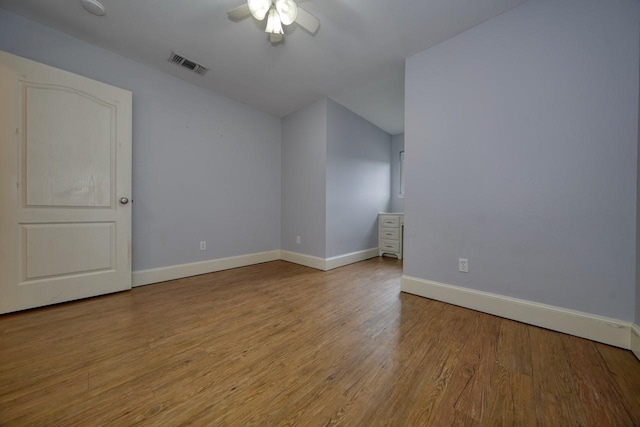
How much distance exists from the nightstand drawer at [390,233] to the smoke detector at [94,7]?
4236mm

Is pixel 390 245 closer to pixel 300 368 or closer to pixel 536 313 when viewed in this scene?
pixel 536 313

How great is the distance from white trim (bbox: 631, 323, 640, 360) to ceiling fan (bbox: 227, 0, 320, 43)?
9.59ft

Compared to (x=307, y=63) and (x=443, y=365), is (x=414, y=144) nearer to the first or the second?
(x=307, y=63)

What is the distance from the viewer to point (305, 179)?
3.59 meters

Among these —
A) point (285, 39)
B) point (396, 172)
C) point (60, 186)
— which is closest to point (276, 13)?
point (285, 39)

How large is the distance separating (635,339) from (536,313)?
1.44ft

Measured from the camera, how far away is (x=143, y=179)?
8.62ft

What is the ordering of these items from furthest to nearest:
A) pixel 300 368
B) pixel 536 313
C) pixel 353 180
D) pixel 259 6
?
pixel 353 180 < pixel 536 313 < pixel 259 6 < pixel 300 368

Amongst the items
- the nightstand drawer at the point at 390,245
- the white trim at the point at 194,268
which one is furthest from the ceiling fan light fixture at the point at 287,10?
the nightstand drawer at the point at 390,245

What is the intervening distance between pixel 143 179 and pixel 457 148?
10.8 feet

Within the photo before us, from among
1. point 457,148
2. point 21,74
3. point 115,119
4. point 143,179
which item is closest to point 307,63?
point 457,148

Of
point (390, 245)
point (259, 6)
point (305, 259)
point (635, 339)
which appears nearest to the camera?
point (635, 339)

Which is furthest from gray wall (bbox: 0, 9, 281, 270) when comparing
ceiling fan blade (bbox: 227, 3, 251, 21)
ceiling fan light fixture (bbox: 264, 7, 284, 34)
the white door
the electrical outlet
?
the electrical outlet

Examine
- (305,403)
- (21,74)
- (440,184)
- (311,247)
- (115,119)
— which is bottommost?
(305,403)
